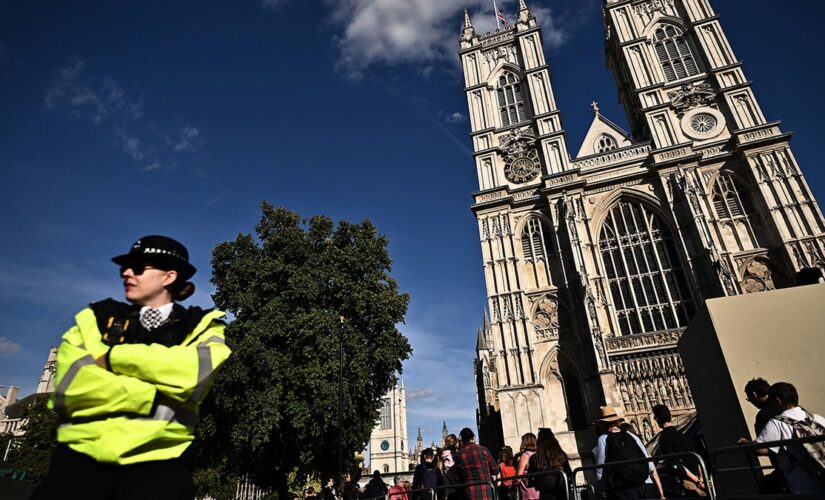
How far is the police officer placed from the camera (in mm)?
1718

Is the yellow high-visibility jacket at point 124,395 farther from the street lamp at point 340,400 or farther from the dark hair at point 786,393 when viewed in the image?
the street lamp at point 340,400

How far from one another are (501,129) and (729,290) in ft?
52.5

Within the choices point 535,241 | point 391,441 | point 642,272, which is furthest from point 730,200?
point 391,441

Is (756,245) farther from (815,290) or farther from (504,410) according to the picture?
(815,290)

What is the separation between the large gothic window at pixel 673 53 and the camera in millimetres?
26547

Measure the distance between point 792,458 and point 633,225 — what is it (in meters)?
22.0

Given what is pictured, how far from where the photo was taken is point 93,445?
1.73 meters

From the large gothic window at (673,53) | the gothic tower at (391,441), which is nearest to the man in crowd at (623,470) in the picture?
the large gothic window at (673,53)

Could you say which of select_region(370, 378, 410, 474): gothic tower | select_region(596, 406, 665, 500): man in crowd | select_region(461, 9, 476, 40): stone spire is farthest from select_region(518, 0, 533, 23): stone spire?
select_region(370, 378, 410, 474): gothic tower

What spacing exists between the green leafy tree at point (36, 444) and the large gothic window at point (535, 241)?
29482 millimetres

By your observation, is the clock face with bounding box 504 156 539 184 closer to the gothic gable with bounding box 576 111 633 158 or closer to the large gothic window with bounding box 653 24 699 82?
the gothic gable with bounding box 576 111 633 158

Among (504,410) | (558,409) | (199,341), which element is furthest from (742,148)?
(199,341)

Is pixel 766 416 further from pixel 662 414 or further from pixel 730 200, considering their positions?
pixel 730 200

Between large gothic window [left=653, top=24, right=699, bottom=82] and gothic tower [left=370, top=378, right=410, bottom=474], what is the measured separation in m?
54.5
